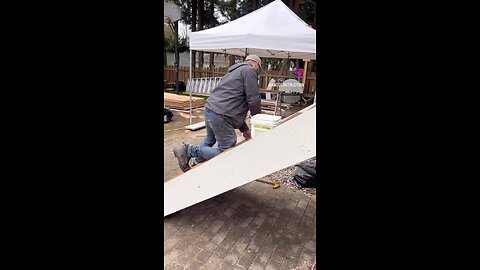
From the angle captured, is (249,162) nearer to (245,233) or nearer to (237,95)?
(245,233)

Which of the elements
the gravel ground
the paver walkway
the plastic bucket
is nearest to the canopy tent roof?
the plastic bucket

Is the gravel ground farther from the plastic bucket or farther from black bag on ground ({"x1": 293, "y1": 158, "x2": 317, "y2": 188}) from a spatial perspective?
the plastic bucket

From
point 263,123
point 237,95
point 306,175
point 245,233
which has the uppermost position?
point 237,95

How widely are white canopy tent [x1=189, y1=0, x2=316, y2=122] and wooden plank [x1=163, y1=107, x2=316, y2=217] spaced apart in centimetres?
417

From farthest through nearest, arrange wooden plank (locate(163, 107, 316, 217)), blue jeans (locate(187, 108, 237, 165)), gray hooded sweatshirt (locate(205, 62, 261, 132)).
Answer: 1. blue jeans (locate(187, 108, 237, 165))
2. gray hooded sweatshirt (locate(205, 62, 261, 132))
3. wooden plank (locate(163, 107, 316, 217))

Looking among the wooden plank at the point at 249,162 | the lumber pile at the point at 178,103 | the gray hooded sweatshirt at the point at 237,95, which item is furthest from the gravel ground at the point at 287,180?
the lumber pile at the point at 178,103

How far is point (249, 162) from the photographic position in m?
2.45

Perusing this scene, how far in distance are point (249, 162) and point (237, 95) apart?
43.3 inches

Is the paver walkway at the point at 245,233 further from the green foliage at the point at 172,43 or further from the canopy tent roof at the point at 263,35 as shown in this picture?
the green foliage at the point at 172,43

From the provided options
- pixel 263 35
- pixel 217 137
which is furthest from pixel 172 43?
pixel 217 137

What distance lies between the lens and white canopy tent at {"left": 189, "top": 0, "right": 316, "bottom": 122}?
20.6 feet
